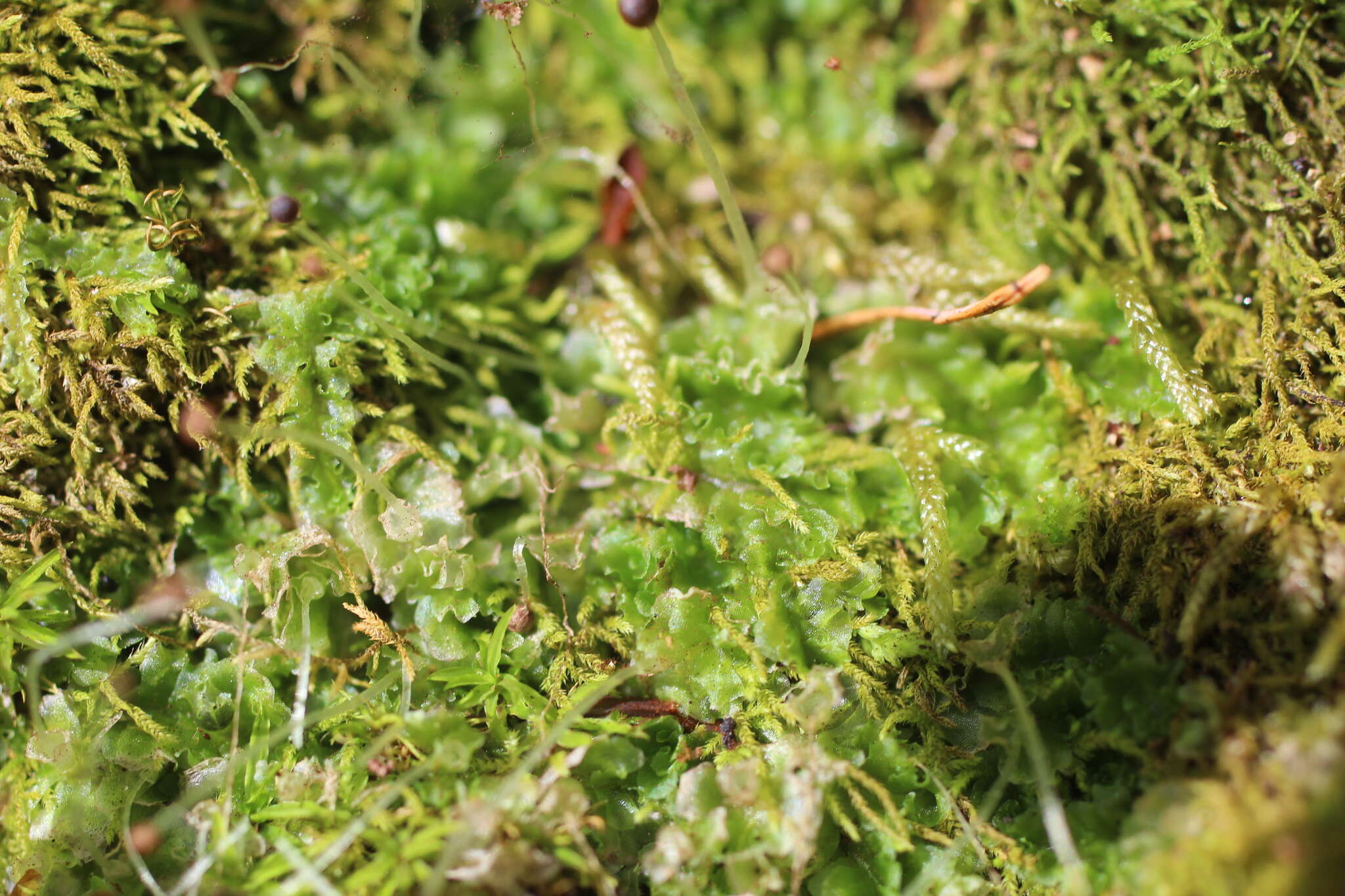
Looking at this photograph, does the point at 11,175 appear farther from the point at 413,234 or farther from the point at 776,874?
the point at 776,874

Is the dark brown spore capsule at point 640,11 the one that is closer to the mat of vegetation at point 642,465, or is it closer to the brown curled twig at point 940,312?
A: the mat of vegetation at point 642,465

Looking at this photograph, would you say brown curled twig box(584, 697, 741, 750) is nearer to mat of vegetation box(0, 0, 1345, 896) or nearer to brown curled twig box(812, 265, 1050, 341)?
mat of vegetation box(0, 0, 1345, 896)

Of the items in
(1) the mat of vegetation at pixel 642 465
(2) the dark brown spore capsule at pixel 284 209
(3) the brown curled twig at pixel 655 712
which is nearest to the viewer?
(1) the mat of vegetation at pixel 642 465

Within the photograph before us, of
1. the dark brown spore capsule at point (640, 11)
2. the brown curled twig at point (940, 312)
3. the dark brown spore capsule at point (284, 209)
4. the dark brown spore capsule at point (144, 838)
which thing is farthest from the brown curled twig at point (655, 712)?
the dark brown spore capsule at point (640, 11)

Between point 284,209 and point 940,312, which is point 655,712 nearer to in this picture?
point 940,312

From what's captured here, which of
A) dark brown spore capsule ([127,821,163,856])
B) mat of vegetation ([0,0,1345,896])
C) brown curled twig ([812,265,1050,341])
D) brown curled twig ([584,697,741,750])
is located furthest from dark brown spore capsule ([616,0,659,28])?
dark brown spore capsule ([127,821,163,856])

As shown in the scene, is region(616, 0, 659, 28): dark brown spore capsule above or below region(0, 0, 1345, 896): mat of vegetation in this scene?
above
